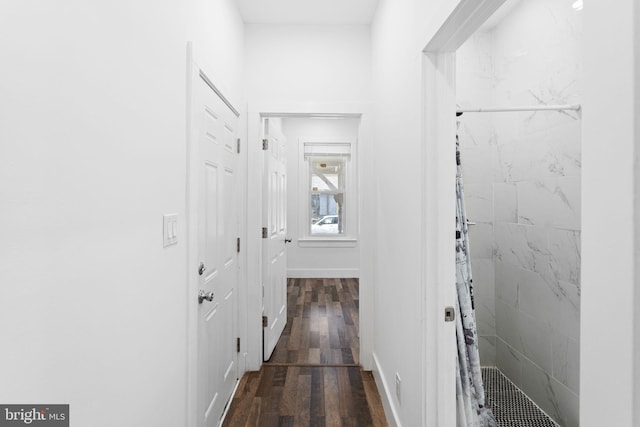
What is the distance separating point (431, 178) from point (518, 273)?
1564 millimetres

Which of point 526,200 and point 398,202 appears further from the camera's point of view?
point 526,200

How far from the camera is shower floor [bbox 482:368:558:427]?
224cm

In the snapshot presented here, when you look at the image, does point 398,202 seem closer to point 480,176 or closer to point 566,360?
point 480,176

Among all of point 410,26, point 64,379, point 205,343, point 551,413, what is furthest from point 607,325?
point 551,413

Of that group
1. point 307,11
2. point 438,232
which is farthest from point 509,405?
point 307,11

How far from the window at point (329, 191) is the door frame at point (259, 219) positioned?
3.23m

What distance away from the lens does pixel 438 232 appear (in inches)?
58.0

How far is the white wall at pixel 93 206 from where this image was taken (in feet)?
2.34

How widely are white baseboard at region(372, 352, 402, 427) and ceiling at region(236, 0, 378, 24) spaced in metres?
2.51

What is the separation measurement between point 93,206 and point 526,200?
8.20ft

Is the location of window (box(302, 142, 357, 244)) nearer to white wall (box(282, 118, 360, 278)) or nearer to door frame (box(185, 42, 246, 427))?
white wall (box(282, 118, 360, 278))

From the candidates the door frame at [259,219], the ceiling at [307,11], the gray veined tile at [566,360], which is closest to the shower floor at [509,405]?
the gray veined tile at [566,360]

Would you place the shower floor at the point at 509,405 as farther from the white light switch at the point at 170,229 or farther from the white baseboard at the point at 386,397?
the white light switch at the point at 170,229

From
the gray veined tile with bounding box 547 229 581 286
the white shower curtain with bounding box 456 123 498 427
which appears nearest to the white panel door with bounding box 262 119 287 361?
the white shower curtain with bounding box 456 123 498 427
